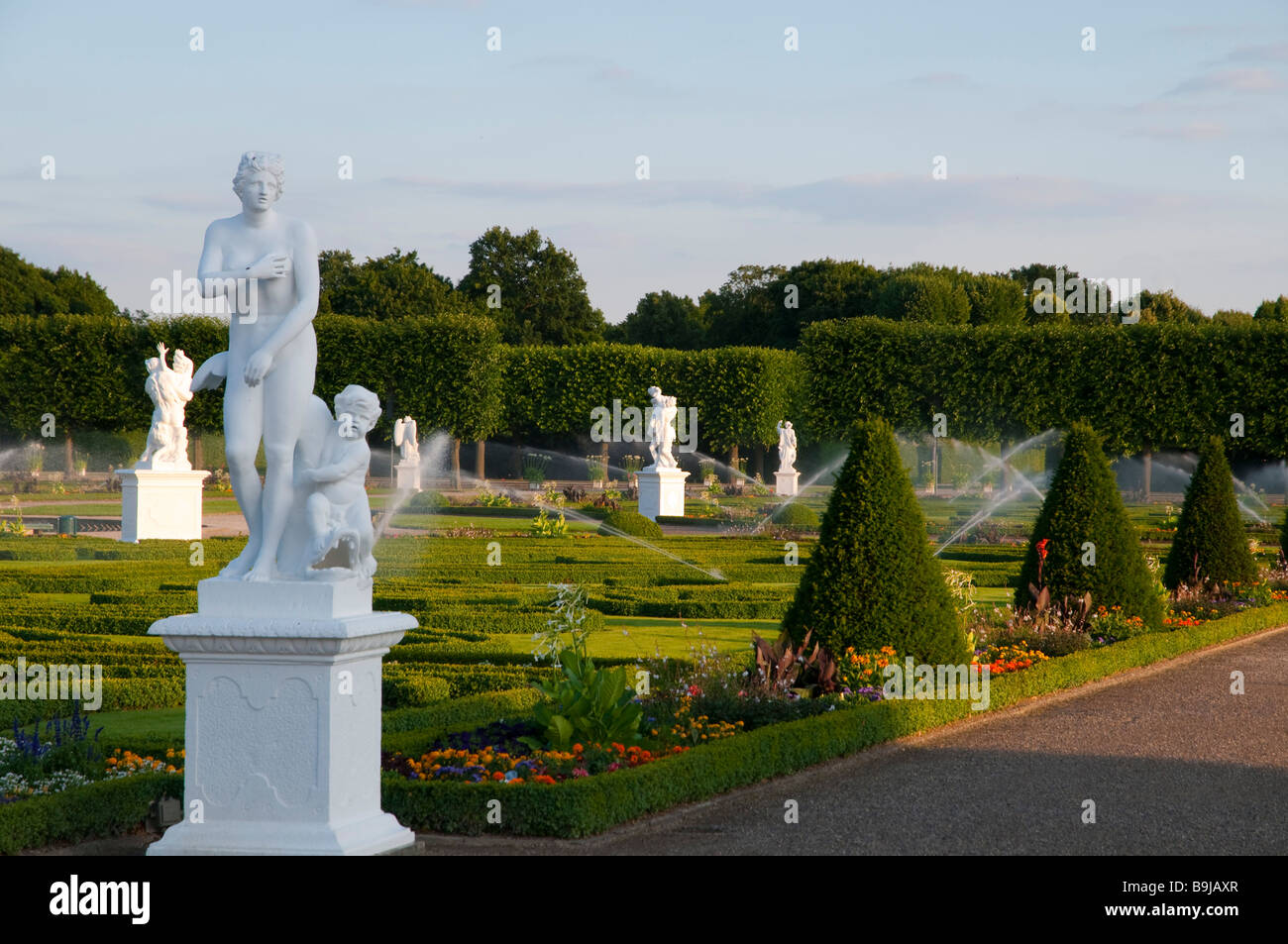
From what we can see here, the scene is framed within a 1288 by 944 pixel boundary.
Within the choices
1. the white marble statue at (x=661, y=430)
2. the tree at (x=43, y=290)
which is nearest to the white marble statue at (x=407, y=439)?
the white marble statue at (x=661, y=430)

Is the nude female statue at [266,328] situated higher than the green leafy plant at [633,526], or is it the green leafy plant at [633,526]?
the nude female statue at [266,328]

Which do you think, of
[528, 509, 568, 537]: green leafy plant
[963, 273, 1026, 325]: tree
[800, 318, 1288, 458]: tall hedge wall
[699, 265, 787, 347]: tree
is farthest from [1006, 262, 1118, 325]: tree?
[528, 509, 568, 537]: green leafy plant

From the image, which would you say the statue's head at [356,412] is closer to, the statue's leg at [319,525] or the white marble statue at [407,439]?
the statue's leg at [319,525]

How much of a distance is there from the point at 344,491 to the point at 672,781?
2215mm

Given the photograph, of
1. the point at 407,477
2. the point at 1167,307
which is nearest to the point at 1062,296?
the point at 1167,307

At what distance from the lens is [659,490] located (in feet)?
98.3

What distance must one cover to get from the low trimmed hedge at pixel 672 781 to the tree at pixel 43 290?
5506 centimetres

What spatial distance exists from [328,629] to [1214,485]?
13.7 meters

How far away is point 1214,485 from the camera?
1662 cm

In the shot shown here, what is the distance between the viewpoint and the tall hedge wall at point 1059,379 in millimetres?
36094

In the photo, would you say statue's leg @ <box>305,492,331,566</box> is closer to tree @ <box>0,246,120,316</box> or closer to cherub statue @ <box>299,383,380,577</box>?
cherub statue @ <box>299,383,380,577</box>

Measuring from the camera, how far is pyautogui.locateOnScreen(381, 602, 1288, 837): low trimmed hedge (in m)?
6.29
